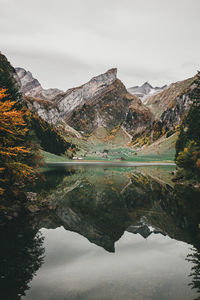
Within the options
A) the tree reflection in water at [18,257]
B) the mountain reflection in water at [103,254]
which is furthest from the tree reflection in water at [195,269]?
the tree reflection in water at [18,257]

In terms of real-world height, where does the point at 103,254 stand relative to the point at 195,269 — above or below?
below

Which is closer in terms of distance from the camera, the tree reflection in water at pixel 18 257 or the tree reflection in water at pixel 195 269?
the tree reflection in water at pixel 18 257

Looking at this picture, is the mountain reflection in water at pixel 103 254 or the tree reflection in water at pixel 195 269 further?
the tree reflection in water at pixel 195 269

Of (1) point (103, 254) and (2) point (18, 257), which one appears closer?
(2) point (18, 257)

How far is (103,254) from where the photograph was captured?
632 inches

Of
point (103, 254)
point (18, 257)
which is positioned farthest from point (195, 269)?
point (18, 257)

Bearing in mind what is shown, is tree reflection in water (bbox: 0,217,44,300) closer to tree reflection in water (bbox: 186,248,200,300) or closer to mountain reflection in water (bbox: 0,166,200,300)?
mountain reflection in water (bbox: 0,166,200,300)

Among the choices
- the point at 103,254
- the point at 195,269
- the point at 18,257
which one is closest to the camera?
the point at 195,269

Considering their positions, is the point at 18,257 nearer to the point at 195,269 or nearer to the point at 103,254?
the point at 103,254

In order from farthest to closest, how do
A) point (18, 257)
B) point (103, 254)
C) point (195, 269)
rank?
point (103, 254) → point (18, 257) → point (195, 269)

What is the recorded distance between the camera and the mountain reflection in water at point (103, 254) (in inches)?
443

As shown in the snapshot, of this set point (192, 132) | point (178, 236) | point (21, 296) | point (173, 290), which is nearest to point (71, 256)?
point (21, 296)

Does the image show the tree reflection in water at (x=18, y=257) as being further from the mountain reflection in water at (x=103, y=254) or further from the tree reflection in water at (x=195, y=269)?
the tree reflection in water at (x=195, y=269)

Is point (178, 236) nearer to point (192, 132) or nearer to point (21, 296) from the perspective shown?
point (21, 296)
